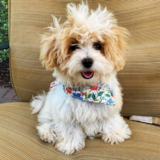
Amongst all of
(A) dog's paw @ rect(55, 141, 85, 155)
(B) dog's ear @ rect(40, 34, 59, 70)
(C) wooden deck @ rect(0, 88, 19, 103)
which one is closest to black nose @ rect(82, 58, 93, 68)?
(B) dog's ear @ rect(40, 34, 59, 70)

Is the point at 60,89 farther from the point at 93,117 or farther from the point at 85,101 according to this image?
the point at 93,117

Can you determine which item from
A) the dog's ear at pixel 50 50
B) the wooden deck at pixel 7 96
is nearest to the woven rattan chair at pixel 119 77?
the dog's ear at pixel 50 50

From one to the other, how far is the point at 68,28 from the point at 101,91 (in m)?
0.63

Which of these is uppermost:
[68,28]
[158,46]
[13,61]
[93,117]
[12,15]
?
[12,15]

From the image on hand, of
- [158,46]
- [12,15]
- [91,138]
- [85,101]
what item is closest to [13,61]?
[12,15]

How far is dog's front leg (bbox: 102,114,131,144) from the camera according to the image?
1679 millimetres

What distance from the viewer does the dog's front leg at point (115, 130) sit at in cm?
168

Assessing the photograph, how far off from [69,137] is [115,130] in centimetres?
47

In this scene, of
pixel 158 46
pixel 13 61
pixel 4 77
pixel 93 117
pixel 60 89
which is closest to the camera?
pixel 93 117

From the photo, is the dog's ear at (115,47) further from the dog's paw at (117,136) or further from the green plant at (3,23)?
the green plant at (3,23)

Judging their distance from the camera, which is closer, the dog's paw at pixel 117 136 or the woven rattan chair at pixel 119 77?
the woven rattan chair at pixel 119 77

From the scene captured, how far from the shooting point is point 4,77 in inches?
171

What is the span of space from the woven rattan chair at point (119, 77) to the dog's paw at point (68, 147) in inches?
2.0

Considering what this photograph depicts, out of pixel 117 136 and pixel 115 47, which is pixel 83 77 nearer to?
pixel 115 47
